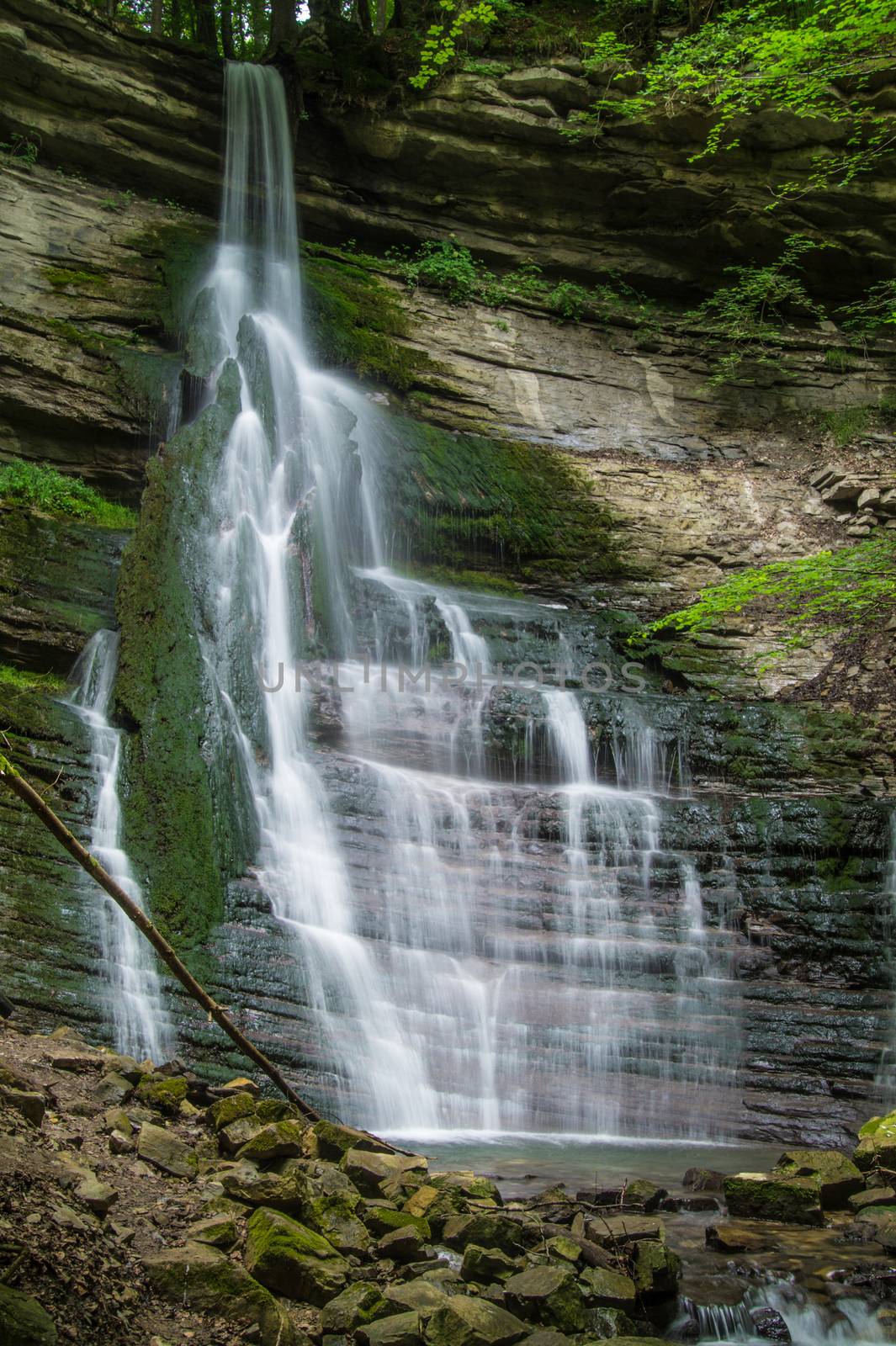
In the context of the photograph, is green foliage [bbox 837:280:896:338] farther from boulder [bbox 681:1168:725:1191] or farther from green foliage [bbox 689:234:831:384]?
boulder [bbox 681:1168:725:1191]

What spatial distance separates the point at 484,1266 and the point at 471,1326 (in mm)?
553

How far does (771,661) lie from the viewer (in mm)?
14203

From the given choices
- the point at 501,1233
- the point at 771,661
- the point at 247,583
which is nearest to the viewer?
the point at 501,1233

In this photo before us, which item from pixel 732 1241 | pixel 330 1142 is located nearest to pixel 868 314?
pixel 732 1241

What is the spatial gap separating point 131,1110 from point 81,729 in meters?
4.40

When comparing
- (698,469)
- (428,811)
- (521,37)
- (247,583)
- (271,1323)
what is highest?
(521,37)

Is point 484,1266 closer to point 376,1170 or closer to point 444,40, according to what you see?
point 376,1170

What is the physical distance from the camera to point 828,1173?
558 centimetres

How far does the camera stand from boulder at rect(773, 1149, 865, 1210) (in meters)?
5.41

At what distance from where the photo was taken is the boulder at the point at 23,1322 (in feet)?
7.65

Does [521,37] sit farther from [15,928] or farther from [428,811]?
[15,928]

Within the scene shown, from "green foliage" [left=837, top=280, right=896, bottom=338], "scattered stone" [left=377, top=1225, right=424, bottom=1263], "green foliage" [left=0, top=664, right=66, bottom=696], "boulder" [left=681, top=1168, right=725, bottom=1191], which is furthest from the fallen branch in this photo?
"green foliage" [left=837, top=280, right=896, bottom=338]

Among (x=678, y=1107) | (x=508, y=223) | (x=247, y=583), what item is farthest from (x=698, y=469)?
(x=678, y=1107)

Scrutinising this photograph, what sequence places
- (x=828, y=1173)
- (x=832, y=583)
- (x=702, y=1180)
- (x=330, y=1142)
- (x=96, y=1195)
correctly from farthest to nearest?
(x=832, y=583) → (x=702, y=1180) → (x=828, y=1173) → (x=330, y=1142) → (x=96, y=1195)
